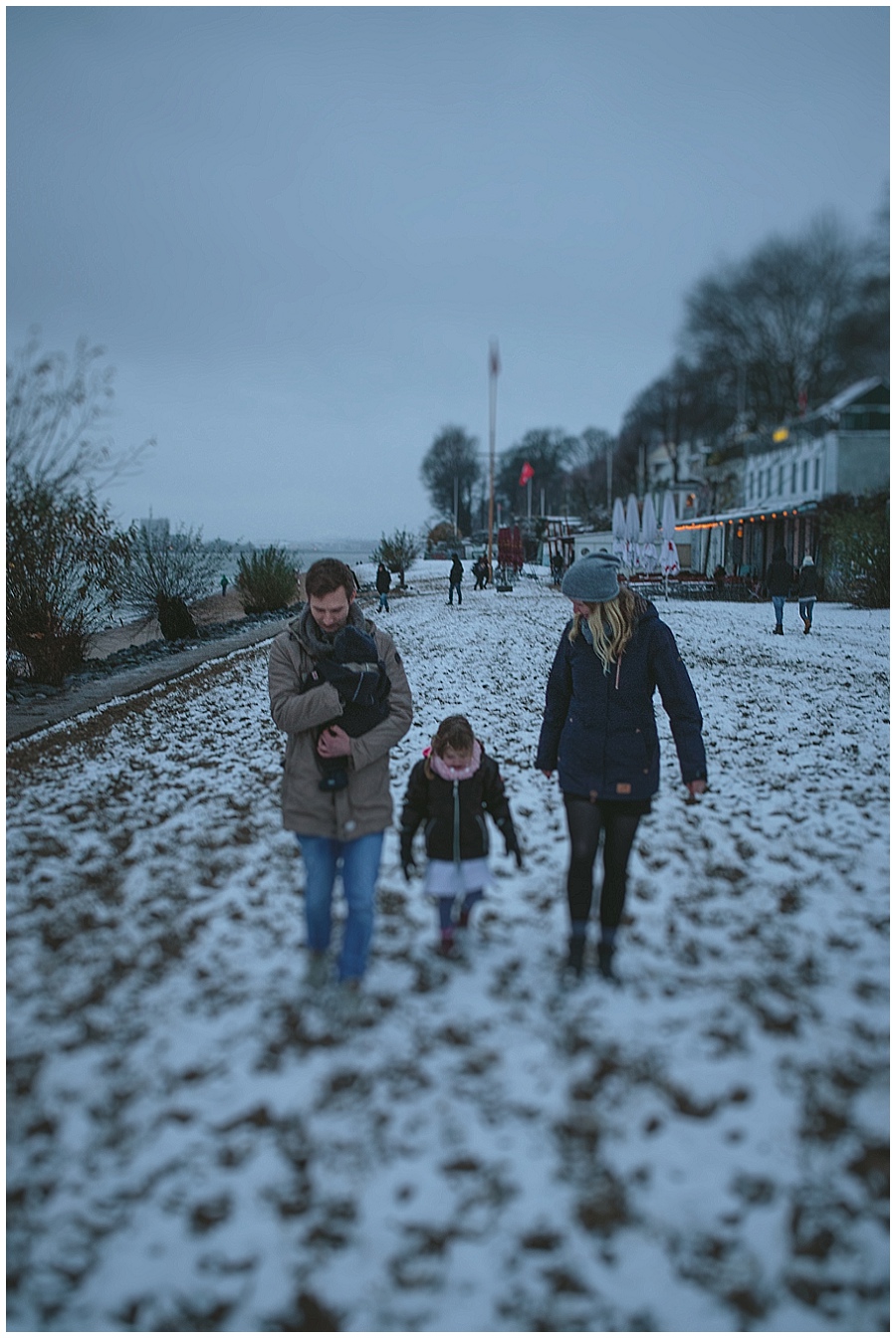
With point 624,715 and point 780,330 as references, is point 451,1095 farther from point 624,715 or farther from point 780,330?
point 780,330

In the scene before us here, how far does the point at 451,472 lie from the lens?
8750cm

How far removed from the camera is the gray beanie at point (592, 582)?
393 cm

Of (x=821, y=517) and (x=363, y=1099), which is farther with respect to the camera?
(x=821, y=517)

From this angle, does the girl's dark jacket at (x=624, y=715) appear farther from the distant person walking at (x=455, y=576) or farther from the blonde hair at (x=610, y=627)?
the distant person walking at (x=455, y=576)

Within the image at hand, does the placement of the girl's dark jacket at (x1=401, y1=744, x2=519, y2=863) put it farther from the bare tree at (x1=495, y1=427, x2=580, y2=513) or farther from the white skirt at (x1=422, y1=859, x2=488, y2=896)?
the bare tree at (x1=495, y1=427, x2=580, y2=513)

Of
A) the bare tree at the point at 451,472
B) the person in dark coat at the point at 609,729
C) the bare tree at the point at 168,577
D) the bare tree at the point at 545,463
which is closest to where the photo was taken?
the person in dark coat at the point at 609,729

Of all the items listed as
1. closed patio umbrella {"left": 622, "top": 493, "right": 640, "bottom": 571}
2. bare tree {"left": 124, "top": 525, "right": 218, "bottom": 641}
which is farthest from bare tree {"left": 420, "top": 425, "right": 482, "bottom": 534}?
bare tree {"left": 124, "top": 525, "right": 218, "bottom": 641}

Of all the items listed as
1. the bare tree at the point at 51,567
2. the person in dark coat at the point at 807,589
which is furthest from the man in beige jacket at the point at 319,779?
the person in dark coat at the point at 807,589

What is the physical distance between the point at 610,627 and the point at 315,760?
1466mm

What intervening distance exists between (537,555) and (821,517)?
141ft

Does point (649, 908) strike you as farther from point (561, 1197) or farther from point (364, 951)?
point (561, 1197)

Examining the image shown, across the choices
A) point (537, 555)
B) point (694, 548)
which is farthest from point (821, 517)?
point (537, 555)

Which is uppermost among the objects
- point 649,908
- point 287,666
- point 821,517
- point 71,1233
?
point 821,517

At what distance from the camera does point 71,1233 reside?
8.41ft
